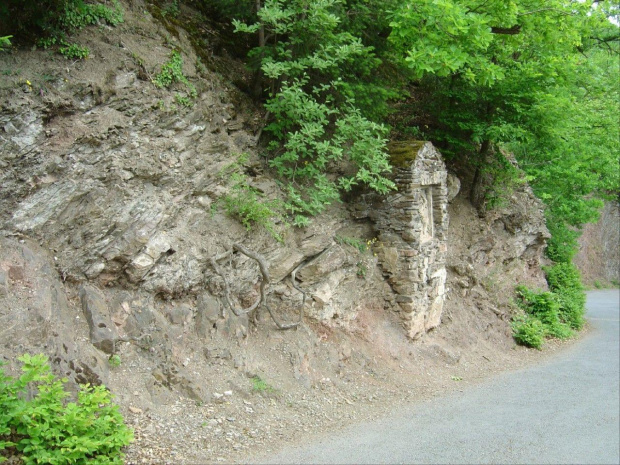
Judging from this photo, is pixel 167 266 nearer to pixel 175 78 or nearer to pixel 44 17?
pixel 175 78

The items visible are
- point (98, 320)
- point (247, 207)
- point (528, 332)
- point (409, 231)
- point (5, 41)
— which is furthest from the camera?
point (528, 332)

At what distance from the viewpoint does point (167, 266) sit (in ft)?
22.5

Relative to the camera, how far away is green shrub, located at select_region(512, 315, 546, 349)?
12602 mm

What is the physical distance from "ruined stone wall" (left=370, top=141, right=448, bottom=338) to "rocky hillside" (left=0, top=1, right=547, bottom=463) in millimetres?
556

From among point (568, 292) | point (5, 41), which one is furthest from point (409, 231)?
point (568, 292)

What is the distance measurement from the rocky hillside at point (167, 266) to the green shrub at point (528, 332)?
3.95 metres

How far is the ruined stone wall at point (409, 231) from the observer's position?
960 centimetres

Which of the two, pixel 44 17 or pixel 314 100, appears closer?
pixel 44 17

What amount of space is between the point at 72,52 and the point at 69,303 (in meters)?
3.01

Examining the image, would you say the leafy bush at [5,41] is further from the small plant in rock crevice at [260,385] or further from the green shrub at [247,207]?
Result: the small plant in rock crevice at [260,385]

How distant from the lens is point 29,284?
18.2ft

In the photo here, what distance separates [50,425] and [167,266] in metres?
2.52

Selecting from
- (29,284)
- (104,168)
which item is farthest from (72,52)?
(29,284)

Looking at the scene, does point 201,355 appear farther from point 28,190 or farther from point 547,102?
point 547,102
